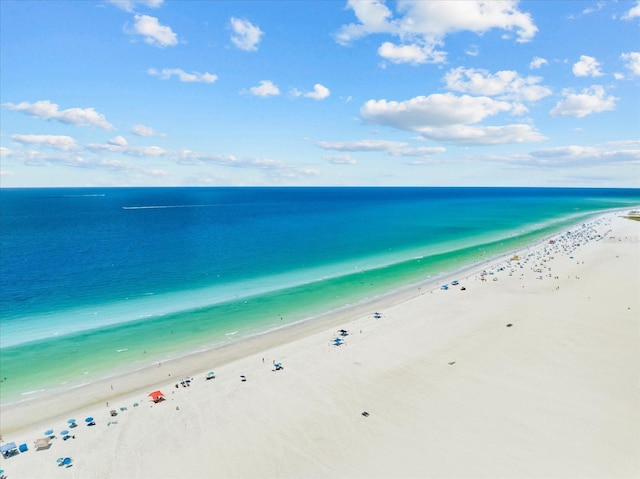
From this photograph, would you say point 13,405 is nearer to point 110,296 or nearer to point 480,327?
point 110,296

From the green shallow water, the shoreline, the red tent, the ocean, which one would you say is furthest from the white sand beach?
the ocean

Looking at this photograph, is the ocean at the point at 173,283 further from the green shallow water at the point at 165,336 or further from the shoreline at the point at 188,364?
the shoreline at the point at 188,364

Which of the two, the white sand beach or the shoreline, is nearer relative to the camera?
the white sand beach

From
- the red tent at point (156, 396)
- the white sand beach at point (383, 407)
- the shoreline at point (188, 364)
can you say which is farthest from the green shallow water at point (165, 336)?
the red tent at point (156, 396)

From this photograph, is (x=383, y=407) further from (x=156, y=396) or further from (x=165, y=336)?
(x=165, y=336)

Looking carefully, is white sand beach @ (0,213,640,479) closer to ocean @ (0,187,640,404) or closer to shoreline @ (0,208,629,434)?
shoreline @ (0,208,629,434)

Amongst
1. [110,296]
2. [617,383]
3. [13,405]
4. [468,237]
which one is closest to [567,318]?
[617,383]

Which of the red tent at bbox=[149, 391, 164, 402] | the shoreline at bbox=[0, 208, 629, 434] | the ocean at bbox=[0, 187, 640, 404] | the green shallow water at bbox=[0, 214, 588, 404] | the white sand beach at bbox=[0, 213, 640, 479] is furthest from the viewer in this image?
the ocean at bbox=[0, 187, 640, 404]
